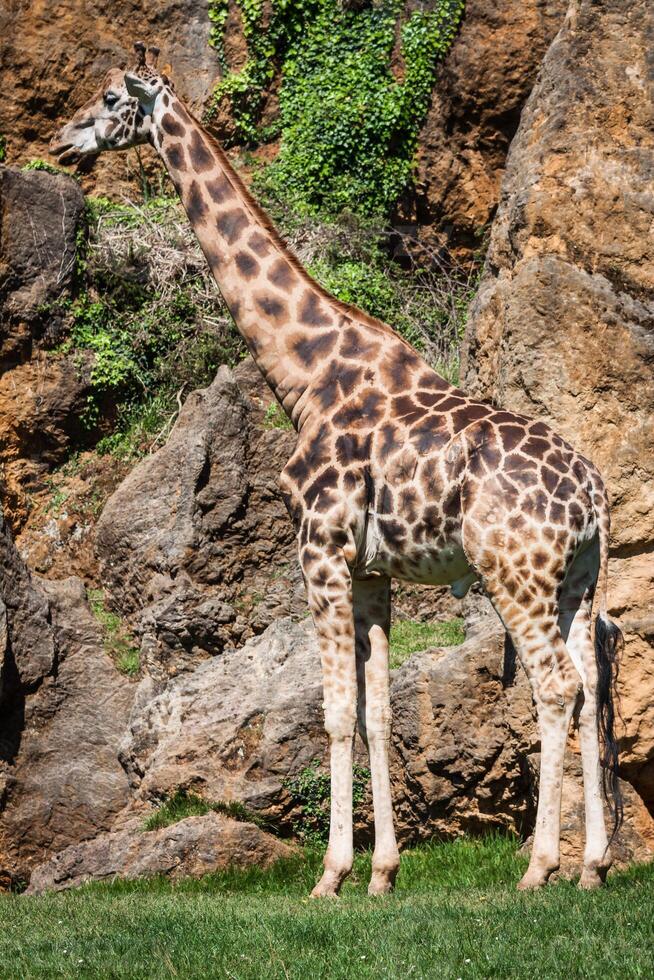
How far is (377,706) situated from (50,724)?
4.41 metres

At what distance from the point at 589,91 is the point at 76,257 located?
7.97 metres

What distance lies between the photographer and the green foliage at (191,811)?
945 cm

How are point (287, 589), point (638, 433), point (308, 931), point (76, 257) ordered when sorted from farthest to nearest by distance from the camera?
point (76, 257) → point (287, 589) → point (638, 433) → point (308, 931)

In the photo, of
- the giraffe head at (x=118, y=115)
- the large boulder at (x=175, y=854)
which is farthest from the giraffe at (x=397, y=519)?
the large boulder at (x=175, y=854)

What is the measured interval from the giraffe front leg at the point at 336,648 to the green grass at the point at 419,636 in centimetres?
280

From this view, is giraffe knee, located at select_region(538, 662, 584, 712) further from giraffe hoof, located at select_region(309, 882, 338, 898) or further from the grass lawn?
giraffe hoof, located at select_region(309, 882, 338, 898)

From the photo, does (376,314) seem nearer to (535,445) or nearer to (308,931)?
(535,445)

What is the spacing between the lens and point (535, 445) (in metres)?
7.67

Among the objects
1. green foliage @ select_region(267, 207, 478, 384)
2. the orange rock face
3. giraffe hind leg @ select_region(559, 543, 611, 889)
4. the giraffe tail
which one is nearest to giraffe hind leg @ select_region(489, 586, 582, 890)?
giraffe hind leg @ select_region(559, 543, 611, 889)

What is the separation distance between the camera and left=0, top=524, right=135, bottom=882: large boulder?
10.9 metres

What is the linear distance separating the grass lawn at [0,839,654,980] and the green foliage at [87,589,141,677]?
4.41 meters

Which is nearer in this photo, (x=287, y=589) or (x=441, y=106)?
(x=287, y=589)

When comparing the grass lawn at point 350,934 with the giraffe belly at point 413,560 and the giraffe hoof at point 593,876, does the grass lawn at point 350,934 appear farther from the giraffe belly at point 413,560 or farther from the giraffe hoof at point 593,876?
the giraffe belly at point 413,560

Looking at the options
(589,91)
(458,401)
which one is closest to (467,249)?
(589,91)
